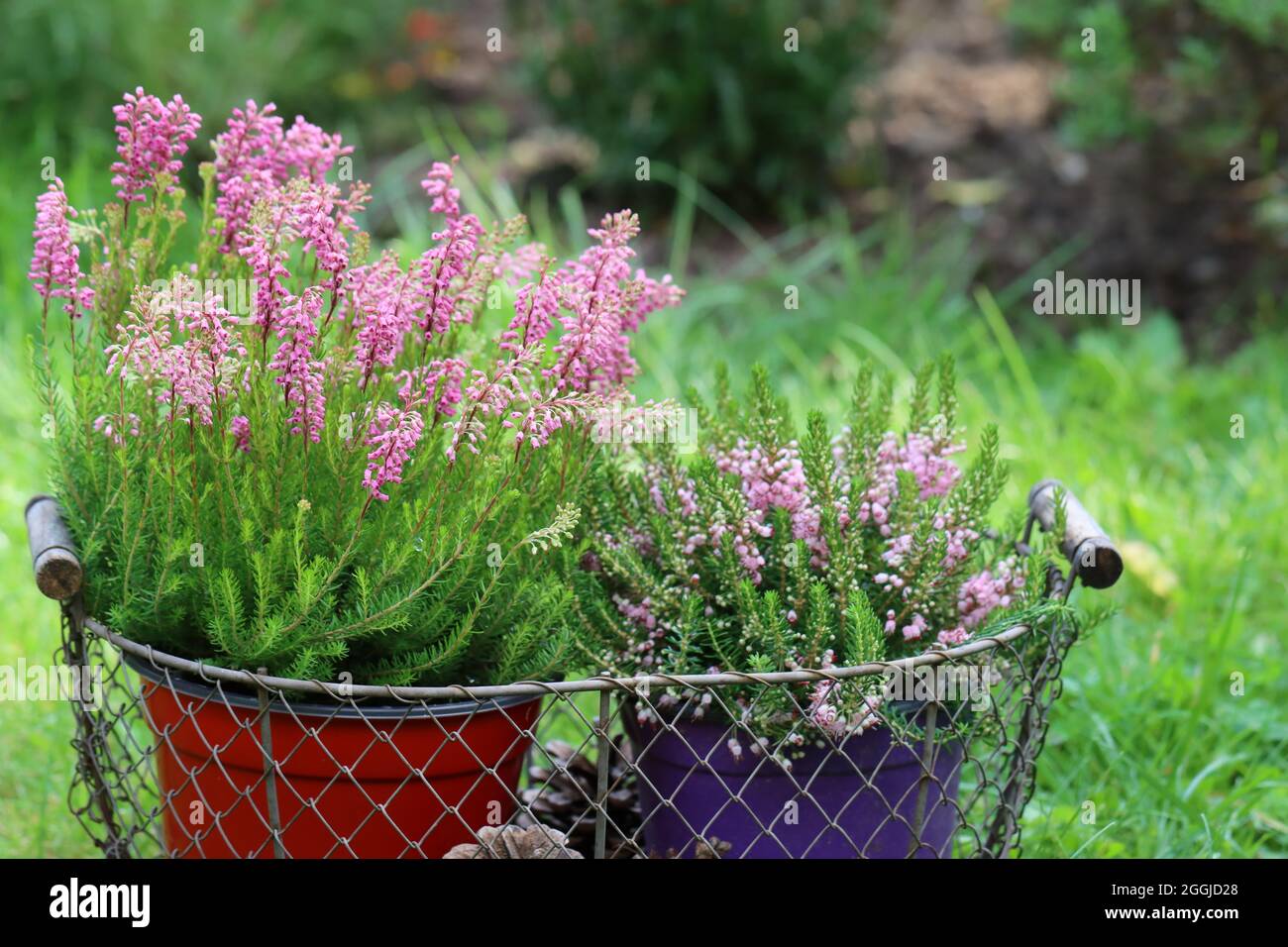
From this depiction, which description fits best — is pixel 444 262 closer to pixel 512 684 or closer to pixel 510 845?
pixel 512 684

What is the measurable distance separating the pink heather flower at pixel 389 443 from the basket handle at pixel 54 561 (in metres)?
0.38

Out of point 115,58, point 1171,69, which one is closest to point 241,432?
point 1171,69

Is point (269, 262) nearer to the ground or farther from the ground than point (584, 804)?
farther from the ground

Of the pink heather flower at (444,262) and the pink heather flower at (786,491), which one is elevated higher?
the pink heather flower at (444,262)

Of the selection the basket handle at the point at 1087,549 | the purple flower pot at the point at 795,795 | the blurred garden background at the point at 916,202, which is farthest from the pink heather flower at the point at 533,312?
the blurred garden background at the point at 916,202

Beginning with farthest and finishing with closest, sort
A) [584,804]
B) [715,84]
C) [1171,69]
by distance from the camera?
[715,84]
[1171,69]
[584,804]

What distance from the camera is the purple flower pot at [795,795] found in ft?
→ 5.71

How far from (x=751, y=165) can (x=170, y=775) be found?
370cm

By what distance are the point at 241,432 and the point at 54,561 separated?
10.6 inches

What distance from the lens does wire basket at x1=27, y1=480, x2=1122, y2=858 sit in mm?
1636

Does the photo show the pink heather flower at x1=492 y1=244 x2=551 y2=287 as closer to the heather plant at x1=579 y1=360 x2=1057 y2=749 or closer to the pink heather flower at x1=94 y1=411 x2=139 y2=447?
the heather plant at x1=579 y1=360 x2=1057 y2=749

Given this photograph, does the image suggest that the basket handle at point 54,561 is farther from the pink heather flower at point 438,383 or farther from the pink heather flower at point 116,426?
the pink heather flower at point 438,383

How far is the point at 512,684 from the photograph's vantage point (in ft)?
5.31

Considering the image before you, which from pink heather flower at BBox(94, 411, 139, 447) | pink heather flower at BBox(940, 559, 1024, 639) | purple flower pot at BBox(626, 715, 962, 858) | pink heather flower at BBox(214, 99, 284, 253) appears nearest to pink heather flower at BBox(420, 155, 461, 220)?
pink heather flower at BBox(214, 99, 284, 253)
